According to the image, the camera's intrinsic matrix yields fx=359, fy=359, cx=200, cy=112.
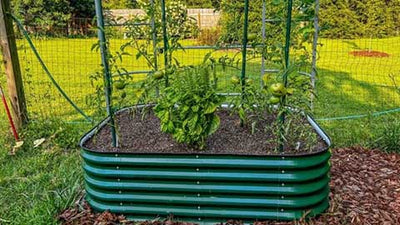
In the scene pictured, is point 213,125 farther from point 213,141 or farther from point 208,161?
point 208,161

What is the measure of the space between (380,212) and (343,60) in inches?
238

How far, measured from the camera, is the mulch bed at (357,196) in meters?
2.23

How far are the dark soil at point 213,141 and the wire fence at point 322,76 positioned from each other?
30 centimetres

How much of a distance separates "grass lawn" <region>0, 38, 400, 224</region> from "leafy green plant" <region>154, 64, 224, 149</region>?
0.59 m

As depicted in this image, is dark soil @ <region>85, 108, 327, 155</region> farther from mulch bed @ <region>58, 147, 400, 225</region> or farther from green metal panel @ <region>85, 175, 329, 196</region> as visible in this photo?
mulch bed @ <region>58, 147, 400, 225</region>

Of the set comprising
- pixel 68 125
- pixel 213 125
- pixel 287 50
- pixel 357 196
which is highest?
pixel 287 50

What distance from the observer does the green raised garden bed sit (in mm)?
2096

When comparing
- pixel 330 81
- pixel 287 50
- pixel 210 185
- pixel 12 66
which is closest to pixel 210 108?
pixel 210 185

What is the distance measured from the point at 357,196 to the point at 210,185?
1101mm

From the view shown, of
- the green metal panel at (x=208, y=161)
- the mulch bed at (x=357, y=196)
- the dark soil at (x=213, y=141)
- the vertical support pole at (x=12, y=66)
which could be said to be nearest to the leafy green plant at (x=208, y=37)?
the vertical support pole at (x=12, y=66)

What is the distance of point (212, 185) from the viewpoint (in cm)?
215

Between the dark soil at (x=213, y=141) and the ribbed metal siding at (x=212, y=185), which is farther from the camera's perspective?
the dark soil at (x=213, y=141)

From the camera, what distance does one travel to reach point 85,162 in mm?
2330

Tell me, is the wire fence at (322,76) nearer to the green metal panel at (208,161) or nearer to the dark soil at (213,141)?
the dark soil at (213,141)
